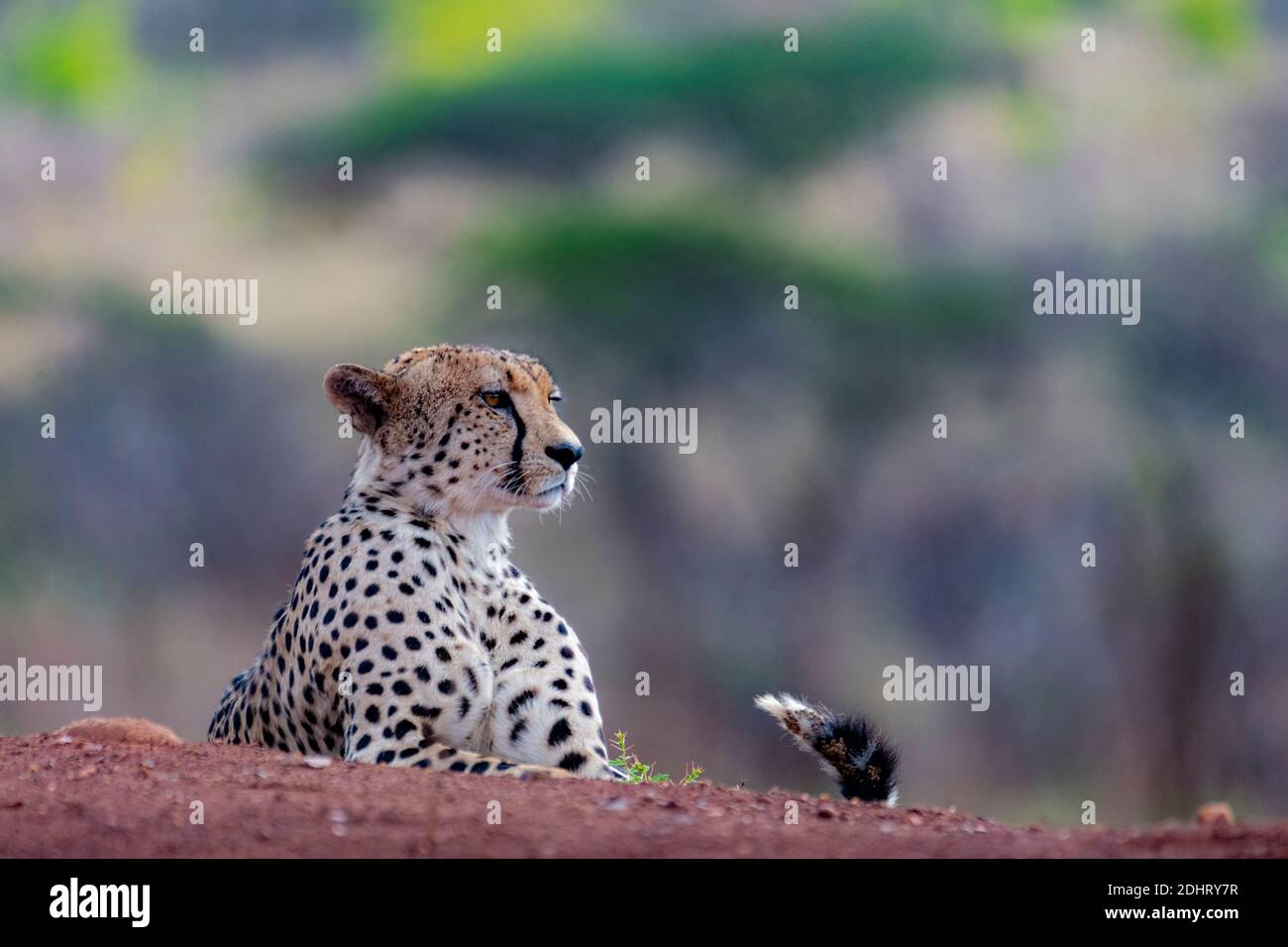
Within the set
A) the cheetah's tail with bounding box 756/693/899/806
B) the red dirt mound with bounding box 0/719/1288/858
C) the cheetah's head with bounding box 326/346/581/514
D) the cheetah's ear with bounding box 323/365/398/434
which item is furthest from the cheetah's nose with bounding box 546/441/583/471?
the red dirt mound with bounding box 0/719/1288/858

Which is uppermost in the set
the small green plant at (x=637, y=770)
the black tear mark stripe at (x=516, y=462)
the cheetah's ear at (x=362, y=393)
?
the cheetah's ear at (x=362, y=393)

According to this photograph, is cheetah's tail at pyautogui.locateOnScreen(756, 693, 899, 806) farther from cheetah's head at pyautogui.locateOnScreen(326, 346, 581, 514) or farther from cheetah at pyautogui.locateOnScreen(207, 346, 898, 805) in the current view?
cheetah's head at pyautogui.locateOnScreen(326, 346, 581, 514)

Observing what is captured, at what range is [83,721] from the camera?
5.84 m

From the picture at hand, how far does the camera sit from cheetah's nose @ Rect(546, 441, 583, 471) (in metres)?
5.29

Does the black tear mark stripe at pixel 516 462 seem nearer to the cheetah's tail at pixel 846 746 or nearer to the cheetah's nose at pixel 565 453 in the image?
the cheetah's nose at pixel 565 453

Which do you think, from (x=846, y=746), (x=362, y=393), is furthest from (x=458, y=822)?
(x=362, y=393)

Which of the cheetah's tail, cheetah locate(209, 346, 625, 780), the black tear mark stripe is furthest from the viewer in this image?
the black tear mark stripe

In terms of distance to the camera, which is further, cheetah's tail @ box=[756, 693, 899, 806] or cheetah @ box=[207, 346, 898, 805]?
cheetah's tail @ box=[756, 693, 899, 806]

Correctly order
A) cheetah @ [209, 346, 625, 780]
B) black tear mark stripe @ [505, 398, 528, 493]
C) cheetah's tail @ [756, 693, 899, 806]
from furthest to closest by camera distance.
Result: black tear mark stripe @ [505, 398, 528, 493], cheetah's tail @ [756, 693, 899, 806], cheetah @ [209, 346, 625, 780]

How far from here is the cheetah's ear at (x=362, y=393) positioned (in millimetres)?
5328

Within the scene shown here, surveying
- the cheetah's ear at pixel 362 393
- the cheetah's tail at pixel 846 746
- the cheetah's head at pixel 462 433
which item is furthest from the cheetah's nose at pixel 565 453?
the cheetah's tail at pixel 846 746

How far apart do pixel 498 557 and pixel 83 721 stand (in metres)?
1.56
